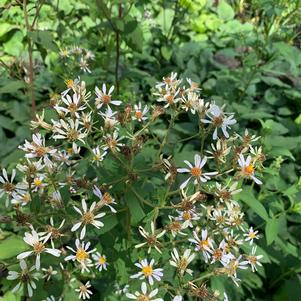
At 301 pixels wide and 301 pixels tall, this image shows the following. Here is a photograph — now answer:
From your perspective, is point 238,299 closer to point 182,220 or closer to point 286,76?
point 182,220

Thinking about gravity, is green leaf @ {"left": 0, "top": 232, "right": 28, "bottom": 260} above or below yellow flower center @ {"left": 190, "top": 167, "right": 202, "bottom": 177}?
below

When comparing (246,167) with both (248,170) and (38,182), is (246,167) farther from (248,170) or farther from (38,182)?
(38,182)

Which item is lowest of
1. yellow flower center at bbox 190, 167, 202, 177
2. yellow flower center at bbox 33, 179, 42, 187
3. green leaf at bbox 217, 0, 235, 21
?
green leaf at bbox 217, 0, 235, 21

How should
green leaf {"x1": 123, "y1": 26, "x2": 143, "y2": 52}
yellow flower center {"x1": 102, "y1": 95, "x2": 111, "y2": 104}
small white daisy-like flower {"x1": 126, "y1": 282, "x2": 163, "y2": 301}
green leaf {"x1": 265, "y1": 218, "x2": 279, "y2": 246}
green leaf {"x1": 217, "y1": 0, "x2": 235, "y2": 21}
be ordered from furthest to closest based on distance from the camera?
1. green leaf {"x1": 217, "y1": 0, "x2": 235, "y2": 21}
2. green leaf {"x1": 123, "y1": 26, "x2": 143, "y2": 52}
3. green leaf {"x1": 265, "y1": 218, "x2": 279, "y2": 246}
4. yellow flower center {"x1": 102, "y1": 95, "x2": 111, "y2": 104}
5. small white daisy-like flower {"x1": 126, "y1": 282, "x2": 163, "y2": 301}

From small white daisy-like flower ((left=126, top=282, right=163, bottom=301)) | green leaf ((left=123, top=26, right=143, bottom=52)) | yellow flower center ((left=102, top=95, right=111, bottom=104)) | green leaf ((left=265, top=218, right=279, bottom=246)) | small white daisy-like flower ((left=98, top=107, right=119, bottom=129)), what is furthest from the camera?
green leaf ((left=123, top=26, right=143, bottom=52))

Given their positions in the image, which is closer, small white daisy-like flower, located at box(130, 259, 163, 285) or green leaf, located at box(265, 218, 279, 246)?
small white daisy-like flower, located at box(130, 259, 163, 285)

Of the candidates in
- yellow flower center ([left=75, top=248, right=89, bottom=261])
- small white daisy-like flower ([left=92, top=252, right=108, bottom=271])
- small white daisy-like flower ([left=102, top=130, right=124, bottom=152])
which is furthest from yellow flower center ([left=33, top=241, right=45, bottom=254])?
small white daisy-like flower ([left=102, top=130, right=124, bottom=152])

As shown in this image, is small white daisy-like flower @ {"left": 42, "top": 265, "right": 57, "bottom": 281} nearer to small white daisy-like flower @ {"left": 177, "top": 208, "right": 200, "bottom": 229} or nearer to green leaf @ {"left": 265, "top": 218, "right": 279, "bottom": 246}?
small white daisy-like flower @ {"left": 177, "top": 208, "right": 200, "bottom": 229}

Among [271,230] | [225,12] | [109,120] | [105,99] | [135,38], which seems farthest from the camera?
[225,12]

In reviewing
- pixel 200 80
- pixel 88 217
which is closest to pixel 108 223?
pixel 88 217
